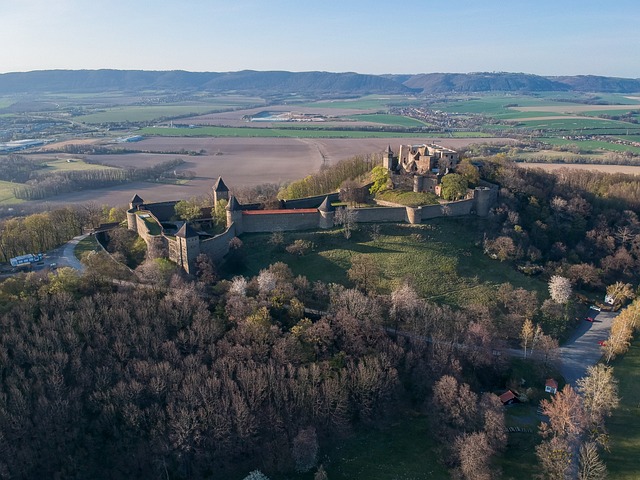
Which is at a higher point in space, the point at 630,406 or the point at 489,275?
the point at 489,275

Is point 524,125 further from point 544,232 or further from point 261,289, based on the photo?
point 261,289

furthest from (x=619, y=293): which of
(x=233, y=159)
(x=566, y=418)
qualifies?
(x=233, y=159)

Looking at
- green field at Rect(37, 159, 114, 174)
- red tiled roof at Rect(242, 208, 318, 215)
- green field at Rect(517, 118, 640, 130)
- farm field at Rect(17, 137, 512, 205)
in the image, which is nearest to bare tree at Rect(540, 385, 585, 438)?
red tiled roof at Rect(242, 208, 318, 215)

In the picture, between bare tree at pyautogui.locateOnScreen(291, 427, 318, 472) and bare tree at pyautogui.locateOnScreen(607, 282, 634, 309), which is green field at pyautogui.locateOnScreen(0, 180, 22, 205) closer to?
bare tree at pyautogui.locateOnScreen(291, 427, 318, 472)

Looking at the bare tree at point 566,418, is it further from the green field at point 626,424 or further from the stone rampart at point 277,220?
the stone rampart at point 277,220

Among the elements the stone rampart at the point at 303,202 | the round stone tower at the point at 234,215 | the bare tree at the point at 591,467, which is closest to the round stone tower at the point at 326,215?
the stone rampart at the point at 303,202

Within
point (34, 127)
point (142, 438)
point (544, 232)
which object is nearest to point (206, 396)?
point (142, 438)

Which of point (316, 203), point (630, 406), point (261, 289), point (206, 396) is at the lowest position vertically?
point (630, 406)
